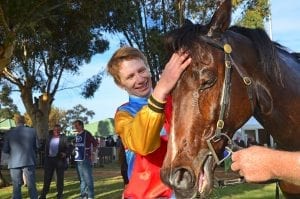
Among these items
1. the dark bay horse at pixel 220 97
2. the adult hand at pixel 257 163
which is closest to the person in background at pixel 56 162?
the dark bay horse at pixel 220 97

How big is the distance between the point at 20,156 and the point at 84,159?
175 cm

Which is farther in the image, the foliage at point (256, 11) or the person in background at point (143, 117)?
the foliage at point (256, 11)

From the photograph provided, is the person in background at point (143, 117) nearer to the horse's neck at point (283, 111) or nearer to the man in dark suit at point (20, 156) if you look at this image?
the horse's neck at point (283, 111)

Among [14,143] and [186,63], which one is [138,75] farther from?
[14,143]

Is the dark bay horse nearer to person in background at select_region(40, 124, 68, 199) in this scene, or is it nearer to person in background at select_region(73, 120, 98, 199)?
person in background at select_region(73, 120, 98, 199)

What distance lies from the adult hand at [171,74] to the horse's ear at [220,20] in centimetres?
24

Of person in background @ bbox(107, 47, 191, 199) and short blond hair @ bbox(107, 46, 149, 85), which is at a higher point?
short blond hair @ bbox(107, 46, 149, 85)

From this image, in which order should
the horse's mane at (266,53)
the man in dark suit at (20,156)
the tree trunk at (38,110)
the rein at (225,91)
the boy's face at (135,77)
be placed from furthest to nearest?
the tree trunk at (38,110) → the man in dark suit at (20,156) → the boy's face at (135,77) → the horse's mane at (266,53) → the rein at (225,91)

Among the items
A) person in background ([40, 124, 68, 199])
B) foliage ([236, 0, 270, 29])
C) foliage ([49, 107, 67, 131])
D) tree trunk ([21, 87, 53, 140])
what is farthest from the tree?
foliage ([49, 107, 67, 131])

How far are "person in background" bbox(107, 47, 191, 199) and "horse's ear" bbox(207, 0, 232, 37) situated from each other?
250 mm

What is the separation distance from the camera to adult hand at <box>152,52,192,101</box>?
2457 millimetres

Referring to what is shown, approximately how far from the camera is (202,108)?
2.48 meters

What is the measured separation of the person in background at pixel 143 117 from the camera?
2486 mm

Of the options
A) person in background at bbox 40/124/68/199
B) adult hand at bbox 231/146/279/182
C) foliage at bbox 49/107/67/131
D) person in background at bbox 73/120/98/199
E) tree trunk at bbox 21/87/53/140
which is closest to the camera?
adult hand at bbox 231/146/279/182
